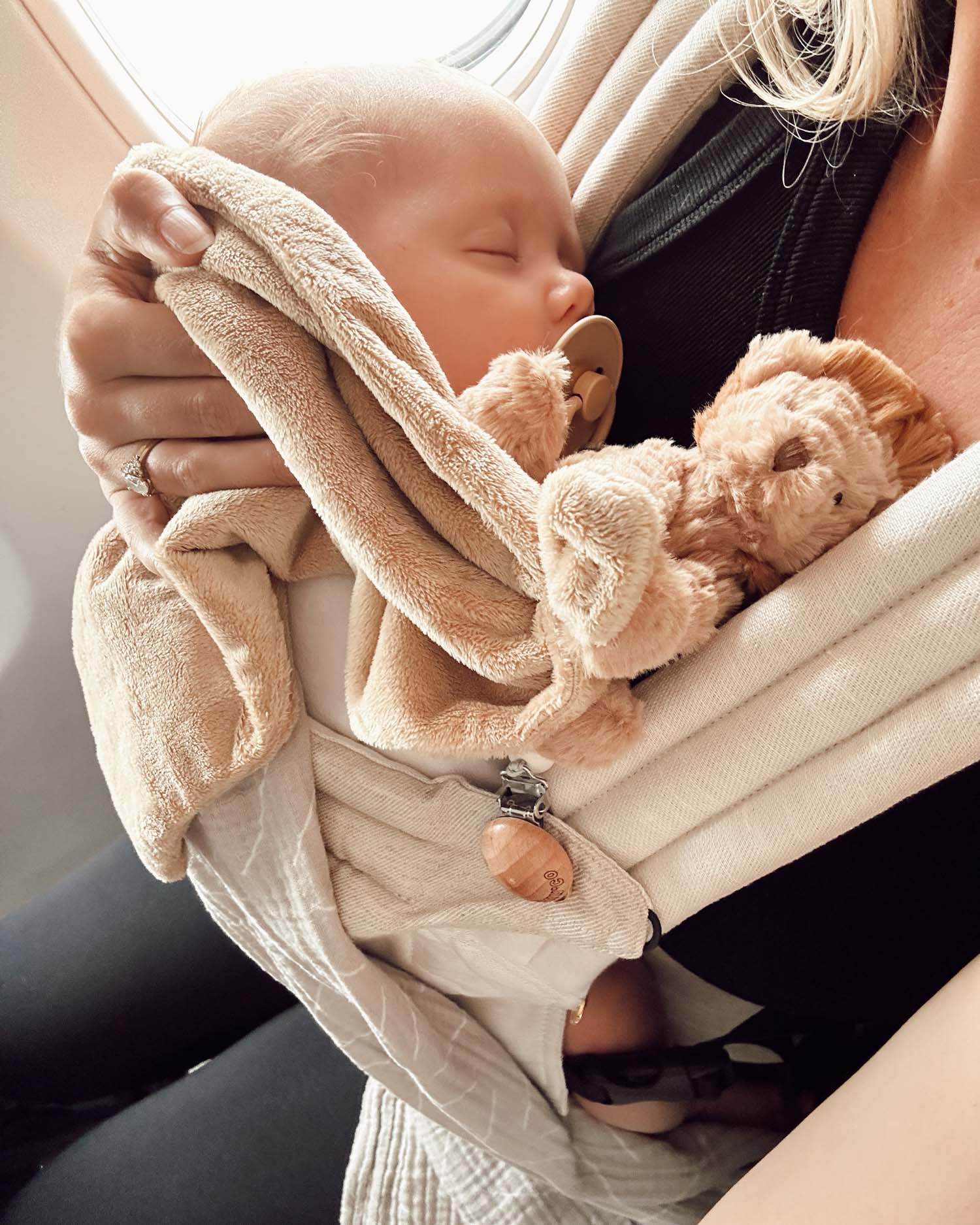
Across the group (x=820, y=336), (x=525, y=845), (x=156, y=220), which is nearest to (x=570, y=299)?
(x=820, y=336)

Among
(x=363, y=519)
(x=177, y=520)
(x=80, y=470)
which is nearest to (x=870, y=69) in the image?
(x=363, y=519)

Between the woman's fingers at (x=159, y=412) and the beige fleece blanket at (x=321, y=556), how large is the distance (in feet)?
0.24

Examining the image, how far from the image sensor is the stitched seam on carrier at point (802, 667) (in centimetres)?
41

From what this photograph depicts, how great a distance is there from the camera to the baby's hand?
1.51ft

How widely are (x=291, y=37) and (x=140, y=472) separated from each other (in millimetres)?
1017

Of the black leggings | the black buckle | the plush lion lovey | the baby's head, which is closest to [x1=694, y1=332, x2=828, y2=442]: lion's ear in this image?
the plush lion lovey

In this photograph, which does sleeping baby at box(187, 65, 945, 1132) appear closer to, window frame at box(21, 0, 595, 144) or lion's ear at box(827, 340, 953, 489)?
lion's ear at box(827, 340, 953, 489)

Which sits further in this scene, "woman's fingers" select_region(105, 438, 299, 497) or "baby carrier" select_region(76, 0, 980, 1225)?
"woman's fingers" select_region(105, 438, 299, 497)

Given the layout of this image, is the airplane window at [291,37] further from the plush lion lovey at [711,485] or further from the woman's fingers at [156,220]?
the plush lion lovey at [711,485]

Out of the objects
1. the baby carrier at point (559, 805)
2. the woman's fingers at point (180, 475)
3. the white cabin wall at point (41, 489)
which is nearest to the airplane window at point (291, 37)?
the white cabin wall at point (41, 489)

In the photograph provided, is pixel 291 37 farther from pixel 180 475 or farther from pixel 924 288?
pixel 924 288

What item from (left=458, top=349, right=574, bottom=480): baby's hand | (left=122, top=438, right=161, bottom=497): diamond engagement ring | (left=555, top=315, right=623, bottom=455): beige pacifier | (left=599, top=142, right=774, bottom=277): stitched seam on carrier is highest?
(left=122, top=438, right=161, bottom=497): diamond engagement ring

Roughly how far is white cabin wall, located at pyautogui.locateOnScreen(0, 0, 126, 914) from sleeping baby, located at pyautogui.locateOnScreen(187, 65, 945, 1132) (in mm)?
533

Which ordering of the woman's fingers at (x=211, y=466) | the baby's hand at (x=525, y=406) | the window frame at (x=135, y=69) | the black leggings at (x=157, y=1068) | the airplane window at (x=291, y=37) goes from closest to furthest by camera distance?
1. the baby's hand at (x=525, y=406)
2. the woman's fingers at (x=211, y=466)
3. the black leggings at (x=157, y=1068)
4. the window frame at (x=135, y=69)
5. the airplane window at (x=291, y=37)
